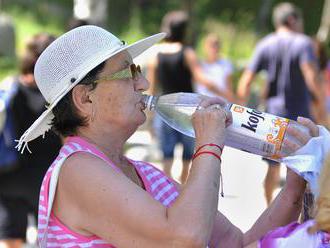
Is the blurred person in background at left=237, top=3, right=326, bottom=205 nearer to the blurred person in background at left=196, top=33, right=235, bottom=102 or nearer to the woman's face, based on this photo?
the blurred person in background at left=196, top=33, right=235, bottom=102

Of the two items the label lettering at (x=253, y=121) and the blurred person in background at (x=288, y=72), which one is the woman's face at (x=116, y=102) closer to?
the label lettering at (x=253, y=121)

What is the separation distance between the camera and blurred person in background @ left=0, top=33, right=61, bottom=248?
4758 millimetres

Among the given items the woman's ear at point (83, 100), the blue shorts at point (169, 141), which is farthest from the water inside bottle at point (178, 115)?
the blue shorts at point (169, 141)

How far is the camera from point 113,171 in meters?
2.34

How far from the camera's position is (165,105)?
2.89 metres

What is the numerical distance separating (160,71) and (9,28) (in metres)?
4.47

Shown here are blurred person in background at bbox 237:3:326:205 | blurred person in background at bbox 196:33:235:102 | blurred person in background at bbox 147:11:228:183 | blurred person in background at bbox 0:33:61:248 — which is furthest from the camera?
blurred person in background at bbox 196:33:235:102

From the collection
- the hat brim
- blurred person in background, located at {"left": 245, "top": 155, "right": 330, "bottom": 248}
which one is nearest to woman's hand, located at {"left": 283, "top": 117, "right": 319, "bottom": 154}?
blurred person in background, located at {"left": 245, "top": 155, "right": 330, "bottom": 248}

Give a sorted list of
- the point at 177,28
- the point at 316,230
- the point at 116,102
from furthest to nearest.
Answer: the point at 177,28, the point at 116,102, the point at 316,230

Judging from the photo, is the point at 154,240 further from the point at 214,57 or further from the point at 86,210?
the point at 214,57

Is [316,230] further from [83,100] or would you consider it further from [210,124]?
[83,100]

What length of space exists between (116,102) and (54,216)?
400mm

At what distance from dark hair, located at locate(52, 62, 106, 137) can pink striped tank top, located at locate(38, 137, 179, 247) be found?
0.20ft

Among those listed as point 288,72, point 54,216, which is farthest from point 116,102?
point 288,72
